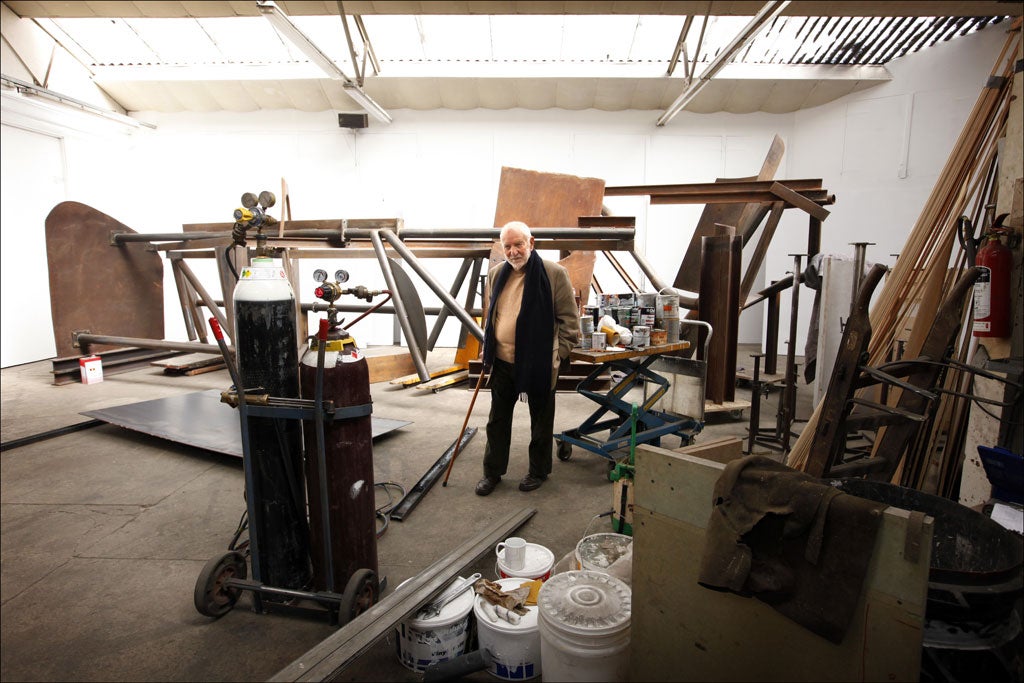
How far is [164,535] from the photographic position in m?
2.78

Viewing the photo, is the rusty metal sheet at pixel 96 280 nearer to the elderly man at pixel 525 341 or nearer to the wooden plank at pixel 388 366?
the wooden plank at pixel 388 366

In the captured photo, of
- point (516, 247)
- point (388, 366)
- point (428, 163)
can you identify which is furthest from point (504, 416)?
point (428, 163)

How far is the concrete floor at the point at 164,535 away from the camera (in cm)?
193

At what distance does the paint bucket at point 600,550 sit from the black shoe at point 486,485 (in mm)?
1091

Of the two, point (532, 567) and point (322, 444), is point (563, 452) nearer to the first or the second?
point (532, 567)

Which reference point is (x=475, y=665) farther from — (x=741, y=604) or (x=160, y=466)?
(x=160, y=466)

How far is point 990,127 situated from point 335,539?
13.0 feet

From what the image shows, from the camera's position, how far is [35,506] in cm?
306

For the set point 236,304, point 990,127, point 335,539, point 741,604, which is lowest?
point 335,539

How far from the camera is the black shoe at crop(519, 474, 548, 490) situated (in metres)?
3.28

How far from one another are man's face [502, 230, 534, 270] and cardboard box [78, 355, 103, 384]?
5738mm

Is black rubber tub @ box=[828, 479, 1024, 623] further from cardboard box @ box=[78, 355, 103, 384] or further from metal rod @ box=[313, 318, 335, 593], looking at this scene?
cardboard box @ box=[78, 355, 103, 384]

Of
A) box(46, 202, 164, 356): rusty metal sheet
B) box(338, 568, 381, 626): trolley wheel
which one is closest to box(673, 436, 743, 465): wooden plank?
box(338, 568, 381, 626): trolley wheel

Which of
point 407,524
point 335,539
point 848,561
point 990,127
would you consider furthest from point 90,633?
point 990,127
